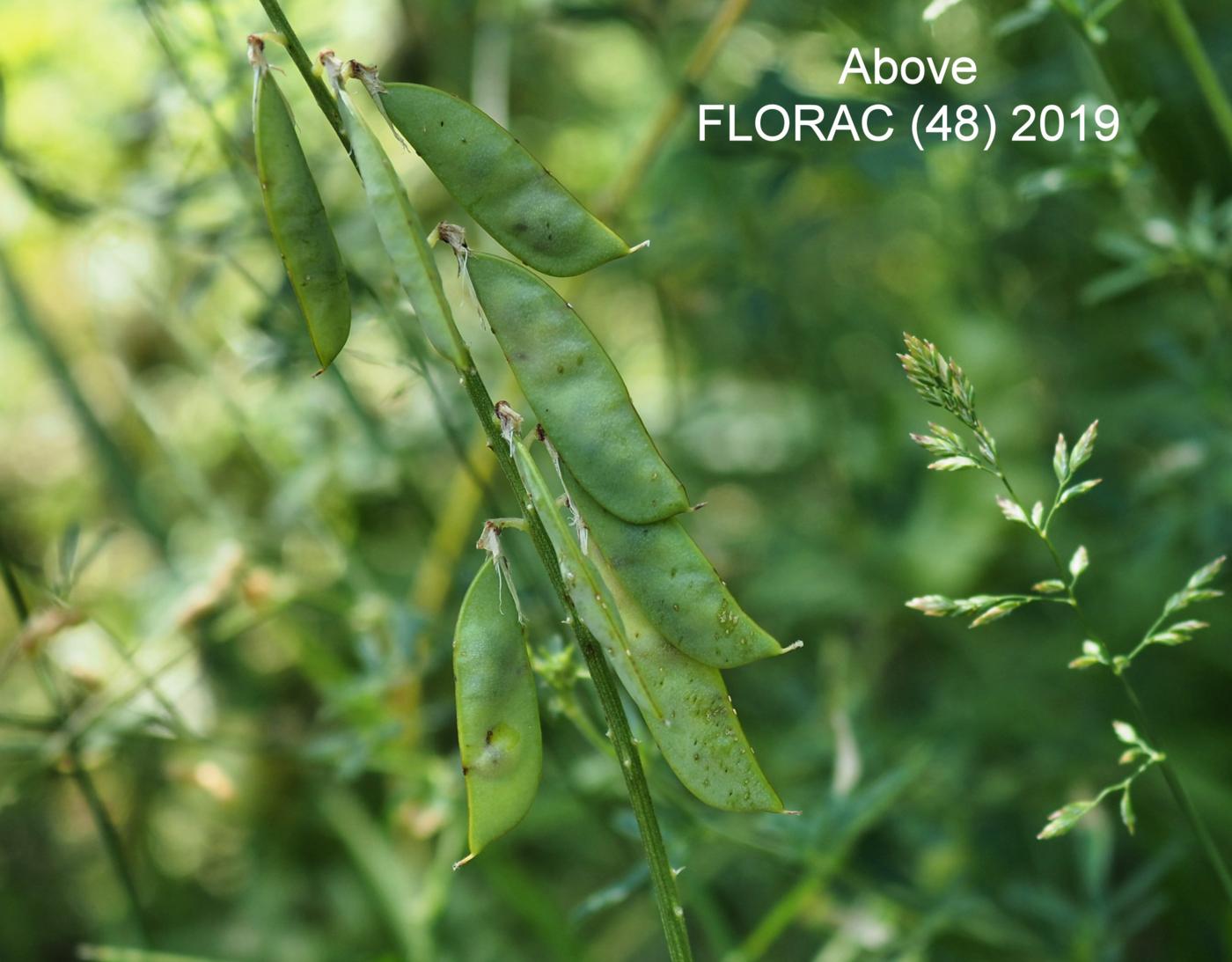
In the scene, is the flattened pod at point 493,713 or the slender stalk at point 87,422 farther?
the slender stalk at point 87,422

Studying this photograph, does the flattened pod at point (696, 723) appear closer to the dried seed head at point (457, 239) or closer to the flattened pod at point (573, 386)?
the flattened pod at point (573, 386)

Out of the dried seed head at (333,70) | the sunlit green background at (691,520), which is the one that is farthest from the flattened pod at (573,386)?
the sunlit green background at (691,520)

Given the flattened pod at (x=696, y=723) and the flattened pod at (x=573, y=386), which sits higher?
the flattened pod at (x=573, y=386)

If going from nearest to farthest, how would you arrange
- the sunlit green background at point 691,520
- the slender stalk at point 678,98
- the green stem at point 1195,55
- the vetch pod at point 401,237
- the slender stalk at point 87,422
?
the vetch pod at point 401,237 < the green stem at point 1195,55 < the sunlit green background at point 691,520 < the slender stalk at point 678,98 < the slender stalk at point 87,422

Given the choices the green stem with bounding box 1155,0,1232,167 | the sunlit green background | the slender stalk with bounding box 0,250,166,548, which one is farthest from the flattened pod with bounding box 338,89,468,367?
the slender stalk with bounding box 0,250,166,548

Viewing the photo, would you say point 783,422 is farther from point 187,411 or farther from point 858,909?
point 187,411

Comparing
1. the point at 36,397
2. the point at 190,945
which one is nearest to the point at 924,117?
the point at 190,945

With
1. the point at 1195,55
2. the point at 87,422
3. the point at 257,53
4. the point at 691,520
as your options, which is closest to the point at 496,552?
the point at 257,53

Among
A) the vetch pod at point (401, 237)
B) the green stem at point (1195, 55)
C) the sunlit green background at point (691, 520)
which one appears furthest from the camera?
the sunlit green background at point (691, 520)
